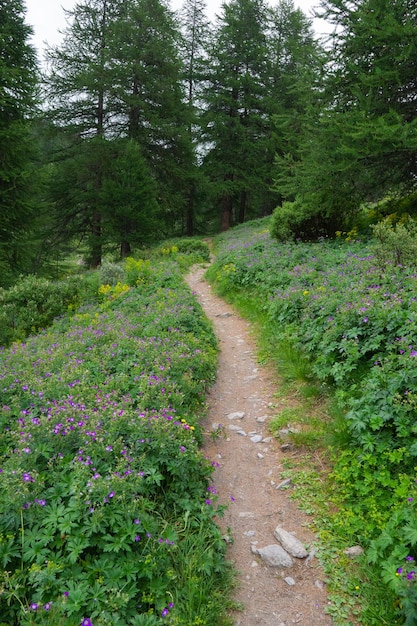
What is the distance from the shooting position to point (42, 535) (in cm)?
271

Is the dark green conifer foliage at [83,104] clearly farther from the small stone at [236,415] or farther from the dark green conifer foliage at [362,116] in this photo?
the small stone at [236,415]

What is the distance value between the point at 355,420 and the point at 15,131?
14.2m

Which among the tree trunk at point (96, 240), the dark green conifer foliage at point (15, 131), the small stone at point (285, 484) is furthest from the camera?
the tree trunk at point (96, 240)

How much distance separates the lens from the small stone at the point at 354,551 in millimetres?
3081

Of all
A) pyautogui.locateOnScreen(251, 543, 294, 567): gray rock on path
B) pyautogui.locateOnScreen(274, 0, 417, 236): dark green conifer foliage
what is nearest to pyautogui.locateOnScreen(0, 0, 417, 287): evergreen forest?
pyautogui.locateOnScreen(274, 0, 417, 236): dark green conifer foliage

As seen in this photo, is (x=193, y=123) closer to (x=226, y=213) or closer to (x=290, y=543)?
(x=226, y=213)

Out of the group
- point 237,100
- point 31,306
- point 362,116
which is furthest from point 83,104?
point 362,116

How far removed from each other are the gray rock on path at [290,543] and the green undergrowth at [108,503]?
60cm

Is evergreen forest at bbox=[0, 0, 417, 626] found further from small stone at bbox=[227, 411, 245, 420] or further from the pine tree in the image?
the pine tree

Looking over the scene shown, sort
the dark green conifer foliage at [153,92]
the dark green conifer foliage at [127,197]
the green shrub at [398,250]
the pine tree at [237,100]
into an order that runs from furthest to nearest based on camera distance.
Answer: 1. the pine tree at [237,100]
2. the dark green conifer foliage at [153,92]
3. the dark green conifer foliage at [127,197]
4. the green shrub at [398,250]

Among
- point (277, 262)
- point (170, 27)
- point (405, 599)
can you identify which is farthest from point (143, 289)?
point (170, 27)

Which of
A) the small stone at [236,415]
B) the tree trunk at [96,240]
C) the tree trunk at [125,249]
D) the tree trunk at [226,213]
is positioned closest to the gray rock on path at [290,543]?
the small stone at [236,415]

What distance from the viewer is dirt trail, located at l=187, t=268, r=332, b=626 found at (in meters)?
2.82

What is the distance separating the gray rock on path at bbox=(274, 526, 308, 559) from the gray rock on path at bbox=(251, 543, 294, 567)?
0.19ft
